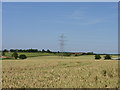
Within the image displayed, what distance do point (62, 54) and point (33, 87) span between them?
60331 millimetres

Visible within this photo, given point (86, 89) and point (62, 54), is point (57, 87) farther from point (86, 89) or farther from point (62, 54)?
point (62, 54)

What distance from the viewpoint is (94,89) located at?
628cm

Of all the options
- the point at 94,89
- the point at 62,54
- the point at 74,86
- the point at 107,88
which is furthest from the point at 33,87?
the point at 62,54

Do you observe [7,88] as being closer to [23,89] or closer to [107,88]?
[23,89]

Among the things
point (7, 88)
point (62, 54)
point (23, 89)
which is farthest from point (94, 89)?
point (62, 54)

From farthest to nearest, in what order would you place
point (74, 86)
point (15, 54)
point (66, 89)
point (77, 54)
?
1. point (77, 54)
2. point (15, 54)
3. point (74, 86)
4. point (66, 89)

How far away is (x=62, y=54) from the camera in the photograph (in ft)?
218

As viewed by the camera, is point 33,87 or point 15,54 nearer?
point 33,87

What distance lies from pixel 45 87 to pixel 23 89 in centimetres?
66

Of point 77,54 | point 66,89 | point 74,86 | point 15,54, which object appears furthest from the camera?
point 77,54

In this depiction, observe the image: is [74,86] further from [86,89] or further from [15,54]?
[15,54]

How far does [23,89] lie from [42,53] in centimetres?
6217

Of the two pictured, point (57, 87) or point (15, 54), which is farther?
point (15, 54)

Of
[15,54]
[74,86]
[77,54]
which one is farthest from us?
[77,54]
